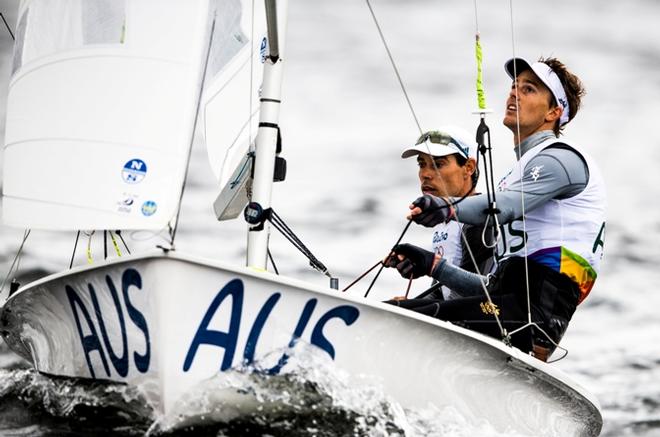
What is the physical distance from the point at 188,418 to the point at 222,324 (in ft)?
0.94

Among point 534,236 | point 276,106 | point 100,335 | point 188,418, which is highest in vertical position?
point 276,106

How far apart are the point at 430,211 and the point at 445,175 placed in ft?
3.34

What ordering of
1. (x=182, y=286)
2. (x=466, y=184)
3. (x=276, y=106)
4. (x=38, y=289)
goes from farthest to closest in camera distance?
1. (x=466, y=184)
2. (x=276, y=106)
3. (x=38, y=289)
4. (x=182, y=286)

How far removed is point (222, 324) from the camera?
125 inches

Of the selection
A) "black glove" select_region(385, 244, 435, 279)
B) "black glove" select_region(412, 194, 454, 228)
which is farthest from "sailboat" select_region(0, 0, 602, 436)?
"black glove" select_region(385, 244, 435, 279)

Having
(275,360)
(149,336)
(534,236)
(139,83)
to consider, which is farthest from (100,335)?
(534,236)

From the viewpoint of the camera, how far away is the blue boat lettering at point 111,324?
3171 millimetres

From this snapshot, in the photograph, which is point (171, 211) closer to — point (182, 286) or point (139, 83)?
point (182, 286)

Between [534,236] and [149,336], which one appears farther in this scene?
[534,236]

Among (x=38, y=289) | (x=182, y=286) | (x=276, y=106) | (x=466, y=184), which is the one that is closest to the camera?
(x=182, y=286)

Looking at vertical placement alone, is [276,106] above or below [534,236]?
above

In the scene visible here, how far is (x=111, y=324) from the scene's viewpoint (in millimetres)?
3281

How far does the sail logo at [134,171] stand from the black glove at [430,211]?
0.93m

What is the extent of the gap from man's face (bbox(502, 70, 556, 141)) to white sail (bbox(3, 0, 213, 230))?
4.18ft
